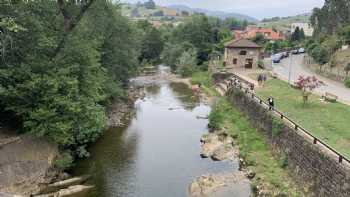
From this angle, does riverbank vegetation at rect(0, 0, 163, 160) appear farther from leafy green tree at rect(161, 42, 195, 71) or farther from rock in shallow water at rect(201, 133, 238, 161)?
leafy green tree at rect(161, 42, 195, 71)

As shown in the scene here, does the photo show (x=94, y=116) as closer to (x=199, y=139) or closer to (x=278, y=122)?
(x=199, y=139)

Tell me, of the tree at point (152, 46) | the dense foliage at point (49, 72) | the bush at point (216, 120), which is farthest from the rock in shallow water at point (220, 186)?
the tree at point (152, 46)

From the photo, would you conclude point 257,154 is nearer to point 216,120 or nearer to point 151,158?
point 151,158

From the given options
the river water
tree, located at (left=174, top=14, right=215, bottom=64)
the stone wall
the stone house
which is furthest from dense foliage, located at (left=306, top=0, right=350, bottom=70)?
the stone wall

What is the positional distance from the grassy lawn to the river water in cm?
543

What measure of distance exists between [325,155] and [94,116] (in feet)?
43.8

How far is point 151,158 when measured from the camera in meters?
24.6

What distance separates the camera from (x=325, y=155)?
16.7 m

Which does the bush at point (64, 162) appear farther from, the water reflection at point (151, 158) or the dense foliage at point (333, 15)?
the dense foliage at point (333, 15)

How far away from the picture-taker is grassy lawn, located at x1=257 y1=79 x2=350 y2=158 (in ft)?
63.1

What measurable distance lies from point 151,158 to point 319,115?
1138 centimetres

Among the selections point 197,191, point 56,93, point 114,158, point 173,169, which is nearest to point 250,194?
point 197,191

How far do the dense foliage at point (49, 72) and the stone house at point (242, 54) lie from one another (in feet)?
98.0

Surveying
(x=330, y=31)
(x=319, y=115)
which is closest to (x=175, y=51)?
(x=330, y=31)
